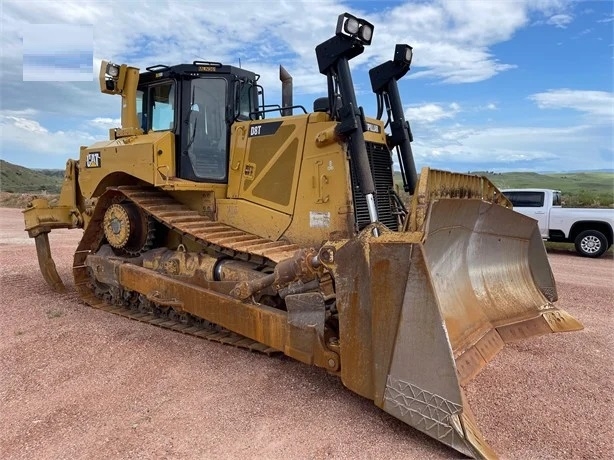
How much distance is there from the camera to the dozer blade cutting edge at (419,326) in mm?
3086

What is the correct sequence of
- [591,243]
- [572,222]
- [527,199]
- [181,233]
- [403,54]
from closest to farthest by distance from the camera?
1. [181,233]
2. [403,54]
3. [591,243]
4. [572,222]
5. [527,199]

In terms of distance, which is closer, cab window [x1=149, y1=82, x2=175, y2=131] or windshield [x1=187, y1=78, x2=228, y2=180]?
windshield [x1=187, y1=78, x2=228, y2=180]

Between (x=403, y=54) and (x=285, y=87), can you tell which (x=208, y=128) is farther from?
(x=403, y=54)

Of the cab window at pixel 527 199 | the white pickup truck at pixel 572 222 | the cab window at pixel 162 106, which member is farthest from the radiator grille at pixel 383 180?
the cab window at pixel 527 199

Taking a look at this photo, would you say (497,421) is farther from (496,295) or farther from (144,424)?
(144,424)

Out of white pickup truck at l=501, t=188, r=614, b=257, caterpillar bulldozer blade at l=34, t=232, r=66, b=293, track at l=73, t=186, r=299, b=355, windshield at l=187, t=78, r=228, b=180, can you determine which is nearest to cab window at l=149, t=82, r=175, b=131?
windshield at l=187, t=78, r=228, b=180

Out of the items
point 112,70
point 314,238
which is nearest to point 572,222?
point 314,238

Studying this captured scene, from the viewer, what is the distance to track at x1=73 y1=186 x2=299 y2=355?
4912 mm

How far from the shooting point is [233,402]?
3.78 meters

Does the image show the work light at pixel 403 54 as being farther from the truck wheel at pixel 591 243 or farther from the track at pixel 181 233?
the truck wheel at pixel 591 243

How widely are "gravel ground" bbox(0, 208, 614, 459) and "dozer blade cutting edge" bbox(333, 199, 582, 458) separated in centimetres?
21

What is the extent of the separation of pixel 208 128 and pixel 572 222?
9950mm

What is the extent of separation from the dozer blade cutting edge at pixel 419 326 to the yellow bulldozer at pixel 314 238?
0.04 ft

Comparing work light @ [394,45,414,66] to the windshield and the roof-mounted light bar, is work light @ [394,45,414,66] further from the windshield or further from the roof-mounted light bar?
the windshield
